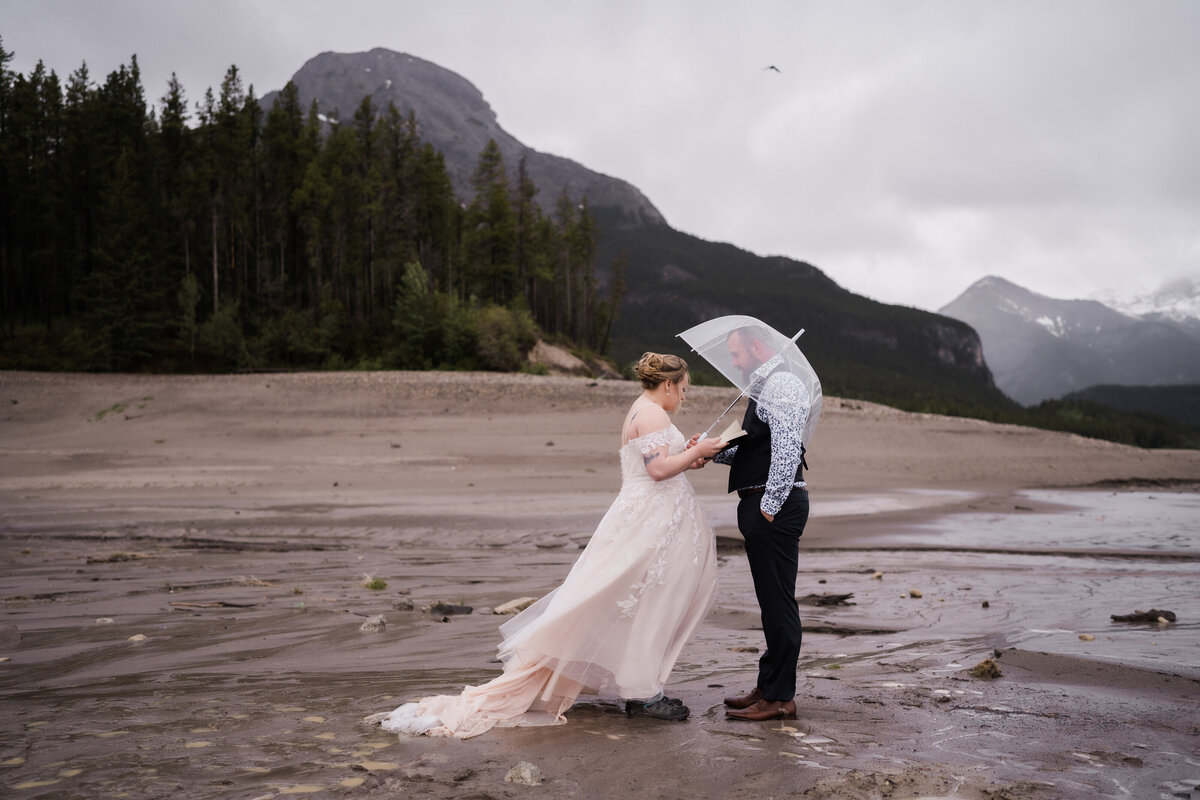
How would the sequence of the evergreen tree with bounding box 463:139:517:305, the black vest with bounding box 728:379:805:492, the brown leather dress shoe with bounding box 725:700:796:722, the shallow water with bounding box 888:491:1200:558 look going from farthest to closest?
the evergreen tree with bounding box 463:139:517:305 → the shallow water with bounding box 888:491:1200:558 → the black vest with bounding box 728:379:805:492 → the brown leather dress shoe with bounding box 725:700:796:722

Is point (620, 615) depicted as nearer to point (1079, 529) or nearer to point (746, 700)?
point (746, 700)

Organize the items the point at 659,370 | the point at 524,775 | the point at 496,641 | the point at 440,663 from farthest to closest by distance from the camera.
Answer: the point at 496,641
the point at 440,663
the point at 659,370
the point at 524,775

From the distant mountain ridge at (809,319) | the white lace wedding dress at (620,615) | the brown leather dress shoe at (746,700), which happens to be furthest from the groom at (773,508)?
the distant mountain ridge at (809,319)

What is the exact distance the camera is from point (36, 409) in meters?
25.7

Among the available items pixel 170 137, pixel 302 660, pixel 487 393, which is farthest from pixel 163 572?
pixel 170 137

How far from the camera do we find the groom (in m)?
4.71

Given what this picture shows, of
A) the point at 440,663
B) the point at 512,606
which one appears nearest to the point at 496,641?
the point at 440,663

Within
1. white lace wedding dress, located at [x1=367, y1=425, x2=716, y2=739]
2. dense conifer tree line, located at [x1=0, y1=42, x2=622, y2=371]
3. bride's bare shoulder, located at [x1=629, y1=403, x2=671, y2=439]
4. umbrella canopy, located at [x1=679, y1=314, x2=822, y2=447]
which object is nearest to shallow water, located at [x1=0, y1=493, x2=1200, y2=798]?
white lace wedding dress, located at [x1=367, y1=425, x2=716, y2=739]

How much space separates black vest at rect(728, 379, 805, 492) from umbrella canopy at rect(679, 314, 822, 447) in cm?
14

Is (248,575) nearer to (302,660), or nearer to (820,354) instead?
(302,660)

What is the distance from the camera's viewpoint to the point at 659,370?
5.15m

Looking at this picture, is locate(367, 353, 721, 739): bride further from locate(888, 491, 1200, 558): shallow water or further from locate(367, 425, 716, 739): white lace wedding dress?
locate(888, 491, 1200, 558): shallow water

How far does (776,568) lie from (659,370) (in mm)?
1358

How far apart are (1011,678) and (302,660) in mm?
4687
